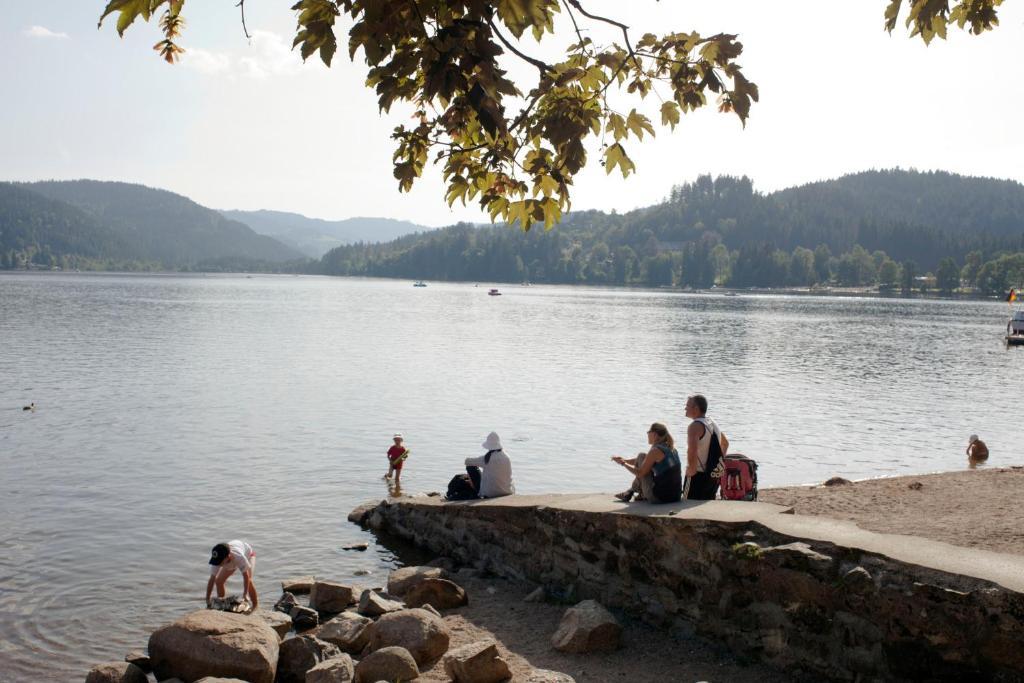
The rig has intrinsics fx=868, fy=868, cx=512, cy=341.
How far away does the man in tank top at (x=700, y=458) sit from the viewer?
1277 cm

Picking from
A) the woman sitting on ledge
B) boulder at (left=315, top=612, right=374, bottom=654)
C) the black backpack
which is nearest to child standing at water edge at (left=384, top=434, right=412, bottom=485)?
the black backpack

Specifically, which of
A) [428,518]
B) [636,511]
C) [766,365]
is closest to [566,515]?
[636,511]

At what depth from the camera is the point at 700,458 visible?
12.8 meters

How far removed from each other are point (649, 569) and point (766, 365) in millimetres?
49744

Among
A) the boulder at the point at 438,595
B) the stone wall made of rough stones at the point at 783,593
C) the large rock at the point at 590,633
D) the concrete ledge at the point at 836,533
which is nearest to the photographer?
the stone wall made of rough stones at the point at 783,593

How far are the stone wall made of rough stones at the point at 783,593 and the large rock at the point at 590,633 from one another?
28.1 inches

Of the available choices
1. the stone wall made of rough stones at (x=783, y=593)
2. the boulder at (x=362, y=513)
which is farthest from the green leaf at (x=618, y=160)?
the boulder at (x=362, y=513)

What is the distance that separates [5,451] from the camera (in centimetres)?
2623

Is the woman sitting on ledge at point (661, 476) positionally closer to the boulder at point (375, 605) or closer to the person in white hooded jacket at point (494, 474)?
the person in white hooded jacket at point (494, 474)

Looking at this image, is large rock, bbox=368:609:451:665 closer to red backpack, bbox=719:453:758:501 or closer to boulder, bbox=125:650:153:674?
boulder, bbox=125:650:153:674

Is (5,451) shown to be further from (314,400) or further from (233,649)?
(233,649)

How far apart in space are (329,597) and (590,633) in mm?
4901

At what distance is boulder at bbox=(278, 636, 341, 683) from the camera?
11.1 m

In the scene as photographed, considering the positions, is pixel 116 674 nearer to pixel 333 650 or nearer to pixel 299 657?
pixel 299 657
